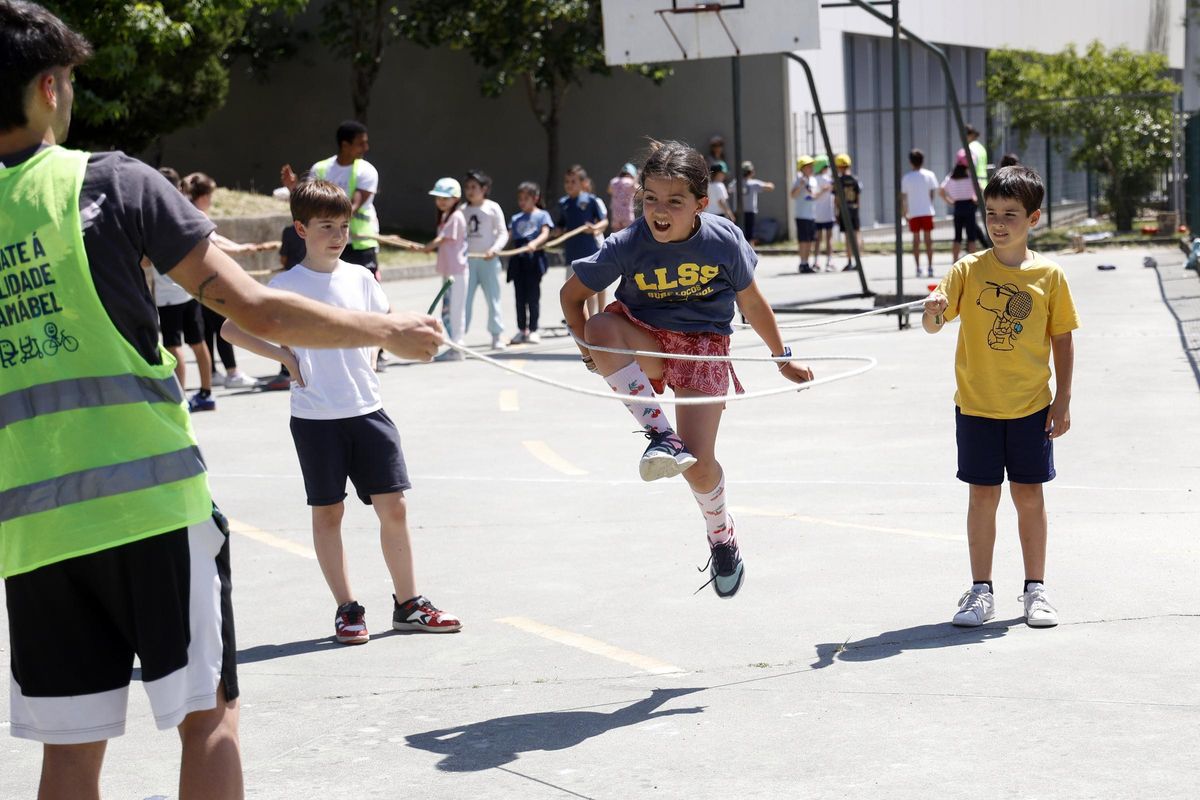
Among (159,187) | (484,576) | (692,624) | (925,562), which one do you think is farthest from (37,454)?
(925,562)

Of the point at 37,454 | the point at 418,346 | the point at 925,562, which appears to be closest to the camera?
A: the point at 37,454

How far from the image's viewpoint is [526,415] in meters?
11.3

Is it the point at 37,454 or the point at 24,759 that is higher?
the point at 37,454

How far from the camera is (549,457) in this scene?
9.56 meters

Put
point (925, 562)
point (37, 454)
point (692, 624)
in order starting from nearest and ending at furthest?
point (37, 454) → point (692, 624) → point (925, 562)

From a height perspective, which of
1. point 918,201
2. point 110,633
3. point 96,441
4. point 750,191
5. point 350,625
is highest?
point 96,441

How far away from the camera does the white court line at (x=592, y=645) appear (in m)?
5.30

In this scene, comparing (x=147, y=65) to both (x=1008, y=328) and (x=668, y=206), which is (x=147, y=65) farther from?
(x=1008, y=328)

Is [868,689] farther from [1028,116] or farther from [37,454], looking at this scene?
[1028,116]

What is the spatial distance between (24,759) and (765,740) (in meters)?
2.22

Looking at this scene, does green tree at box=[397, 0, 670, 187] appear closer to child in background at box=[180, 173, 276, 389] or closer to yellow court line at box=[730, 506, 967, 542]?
child in background at box=[180, 173, 276, 389]

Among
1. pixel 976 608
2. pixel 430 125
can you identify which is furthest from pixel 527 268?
pixel 430 125

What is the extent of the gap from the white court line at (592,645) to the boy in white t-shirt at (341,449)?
26 cm

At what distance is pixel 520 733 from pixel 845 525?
3.06 meters
